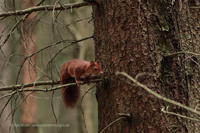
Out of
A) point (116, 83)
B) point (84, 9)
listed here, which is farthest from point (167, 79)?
point (84, 9)

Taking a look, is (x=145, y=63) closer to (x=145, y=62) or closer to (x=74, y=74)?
(x=145, y=62)

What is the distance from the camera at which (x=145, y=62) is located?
1.89 metres

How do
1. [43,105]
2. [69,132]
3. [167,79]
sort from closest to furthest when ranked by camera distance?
[167,79] < [43,105] < [69,132]

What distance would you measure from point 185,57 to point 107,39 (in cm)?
59

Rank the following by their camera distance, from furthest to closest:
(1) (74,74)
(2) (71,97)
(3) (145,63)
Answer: (1) (74,74) < (2) (71,97) < (3) (145,63)

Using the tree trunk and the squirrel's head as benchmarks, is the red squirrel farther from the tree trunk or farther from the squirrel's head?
the tree trunk

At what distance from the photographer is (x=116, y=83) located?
2.00 m

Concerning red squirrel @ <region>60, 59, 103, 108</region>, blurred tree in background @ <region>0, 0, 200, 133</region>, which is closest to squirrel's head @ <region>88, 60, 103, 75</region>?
red squirrel @ <region>60, 59, 103, 108</region>

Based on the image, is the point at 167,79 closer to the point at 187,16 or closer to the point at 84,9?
the point at 187,16

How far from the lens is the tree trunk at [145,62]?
1.85 metres

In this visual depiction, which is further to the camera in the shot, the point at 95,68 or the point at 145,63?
the point at 95,68

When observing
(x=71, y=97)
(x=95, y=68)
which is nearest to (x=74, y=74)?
(x=71, y=97)

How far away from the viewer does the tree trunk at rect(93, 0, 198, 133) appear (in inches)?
72.9

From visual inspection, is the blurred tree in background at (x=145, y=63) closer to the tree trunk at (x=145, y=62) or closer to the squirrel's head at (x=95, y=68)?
the tree trunk at (x=145, y=62)
